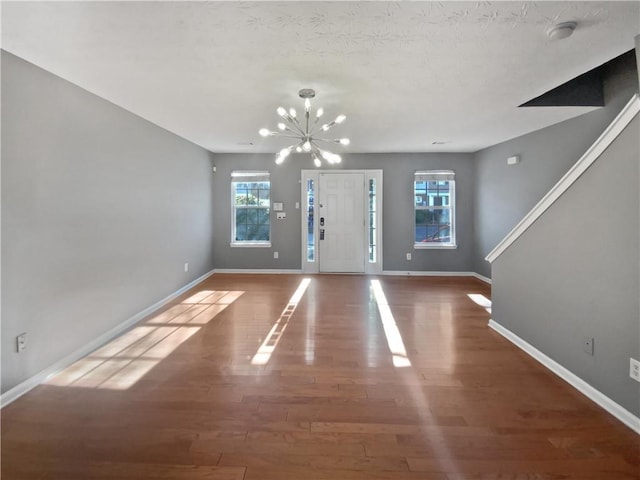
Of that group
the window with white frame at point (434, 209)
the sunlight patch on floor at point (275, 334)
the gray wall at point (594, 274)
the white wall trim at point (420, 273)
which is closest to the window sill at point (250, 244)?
the sunlight patch on floor at point (275, 334)

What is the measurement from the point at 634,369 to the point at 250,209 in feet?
17.9

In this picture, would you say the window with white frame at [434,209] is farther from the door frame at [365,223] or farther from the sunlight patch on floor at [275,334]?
the sunlight patch on floor at [275,334]

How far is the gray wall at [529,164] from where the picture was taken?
3095 millimetres

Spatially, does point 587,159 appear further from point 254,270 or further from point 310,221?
point 254,270

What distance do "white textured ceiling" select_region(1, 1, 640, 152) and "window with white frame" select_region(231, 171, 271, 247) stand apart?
2.56 m

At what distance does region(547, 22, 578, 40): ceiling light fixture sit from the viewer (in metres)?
1.75

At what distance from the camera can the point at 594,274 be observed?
6.57 feet

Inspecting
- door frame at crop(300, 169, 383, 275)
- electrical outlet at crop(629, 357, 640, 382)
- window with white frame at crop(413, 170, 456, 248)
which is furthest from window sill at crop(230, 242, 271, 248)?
electrical outlet at crop(629, 357, 640, 382)

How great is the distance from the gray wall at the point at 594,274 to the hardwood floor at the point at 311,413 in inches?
9.4

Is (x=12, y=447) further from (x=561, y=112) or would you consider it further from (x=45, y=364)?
(x=561, y=112)

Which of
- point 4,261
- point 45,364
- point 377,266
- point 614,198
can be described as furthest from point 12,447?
point 377,266

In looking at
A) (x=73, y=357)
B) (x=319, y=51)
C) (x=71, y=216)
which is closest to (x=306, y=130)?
(x=319, y=51)

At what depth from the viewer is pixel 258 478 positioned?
1.44 meters

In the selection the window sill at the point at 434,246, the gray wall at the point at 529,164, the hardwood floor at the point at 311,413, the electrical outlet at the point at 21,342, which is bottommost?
the hardwood floor at the point at 311,413
